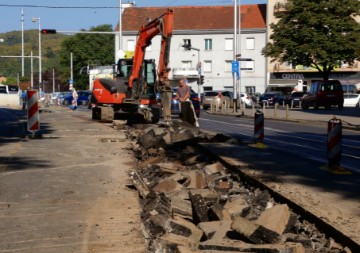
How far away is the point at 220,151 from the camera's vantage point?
47.6 ft

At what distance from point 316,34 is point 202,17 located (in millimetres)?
33248

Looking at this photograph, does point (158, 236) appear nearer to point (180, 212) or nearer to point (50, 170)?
point (180, 212)

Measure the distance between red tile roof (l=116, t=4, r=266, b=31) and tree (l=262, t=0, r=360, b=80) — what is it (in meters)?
26.9

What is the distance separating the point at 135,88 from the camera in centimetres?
2612

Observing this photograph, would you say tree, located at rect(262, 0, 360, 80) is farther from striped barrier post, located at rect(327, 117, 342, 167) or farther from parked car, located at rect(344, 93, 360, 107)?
striped barrier post, located at rect(327, 117, 342, 167)

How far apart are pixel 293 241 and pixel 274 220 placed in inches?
14.1

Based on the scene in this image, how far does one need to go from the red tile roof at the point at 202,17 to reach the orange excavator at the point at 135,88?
59793 millimetres

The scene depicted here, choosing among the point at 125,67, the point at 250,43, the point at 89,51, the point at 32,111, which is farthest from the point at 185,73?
the point at 32,111

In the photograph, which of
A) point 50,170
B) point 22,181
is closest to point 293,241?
point 22,181

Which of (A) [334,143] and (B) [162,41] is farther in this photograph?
(B) [162,41]

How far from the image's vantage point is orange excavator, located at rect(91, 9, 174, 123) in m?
25.9

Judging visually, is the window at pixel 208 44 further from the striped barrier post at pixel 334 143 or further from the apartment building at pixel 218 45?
the striped barrier post at pixel 334 143

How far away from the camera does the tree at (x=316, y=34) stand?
2243 inches

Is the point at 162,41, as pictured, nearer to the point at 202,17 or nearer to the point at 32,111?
the point at 32,111
